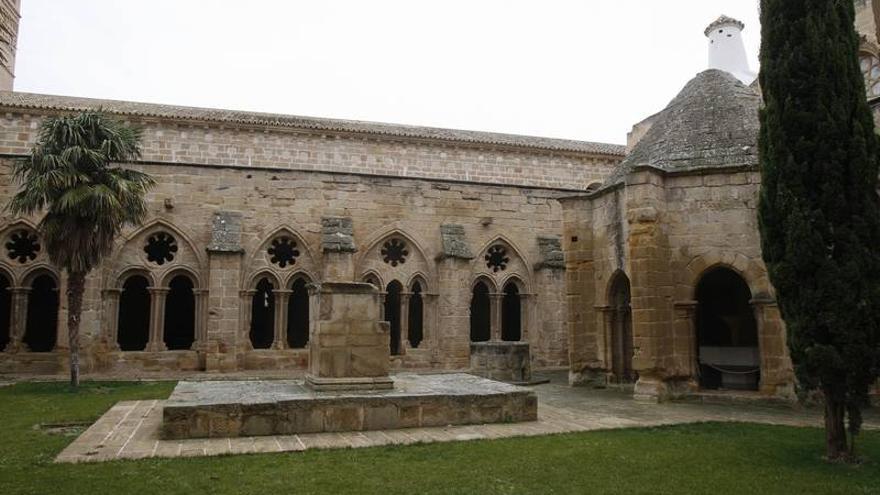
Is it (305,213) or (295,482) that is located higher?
(305,213)

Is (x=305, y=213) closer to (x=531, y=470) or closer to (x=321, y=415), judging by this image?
(x=321, y=415)

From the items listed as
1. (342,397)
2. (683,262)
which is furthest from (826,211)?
(342,397)

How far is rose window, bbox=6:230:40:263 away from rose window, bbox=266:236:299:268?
578 centimetres

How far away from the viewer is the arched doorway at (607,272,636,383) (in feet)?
44.4

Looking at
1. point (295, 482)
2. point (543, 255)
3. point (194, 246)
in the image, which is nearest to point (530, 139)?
point (543, 255)

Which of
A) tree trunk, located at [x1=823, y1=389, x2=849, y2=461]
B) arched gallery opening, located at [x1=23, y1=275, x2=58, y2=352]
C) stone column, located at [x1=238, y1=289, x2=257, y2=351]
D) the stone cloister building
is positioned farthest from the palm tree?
tree trunk, located at [x1=823, y1=389, x2=849, y2=461]

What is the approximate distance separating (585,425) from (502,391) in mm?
1192

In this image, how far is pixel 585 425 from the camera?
28.7ft

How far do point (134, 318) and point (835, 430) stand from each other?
18214 millimetres

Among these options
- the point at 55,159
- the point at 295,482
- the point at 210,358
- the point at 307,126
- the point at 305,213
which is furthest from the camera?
the point at 307,126

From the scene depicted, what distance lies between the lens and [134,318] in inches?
762

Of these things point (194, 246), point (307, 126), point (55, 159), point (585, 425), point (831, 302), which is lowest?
point (585, 425)

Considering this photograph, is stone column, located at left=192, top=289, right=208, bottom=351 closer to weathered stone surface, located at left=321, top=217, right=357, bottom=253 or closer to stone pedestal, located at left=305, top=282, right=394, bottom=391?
weathered stone surface, located at left=321, top=217, right=357, bottom=253

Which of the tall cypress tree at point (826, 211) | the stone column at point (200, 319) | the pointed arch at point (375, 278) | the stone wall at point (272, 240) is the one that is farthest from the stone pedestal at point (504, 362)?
the tall cypress tree at point (826, 211)
